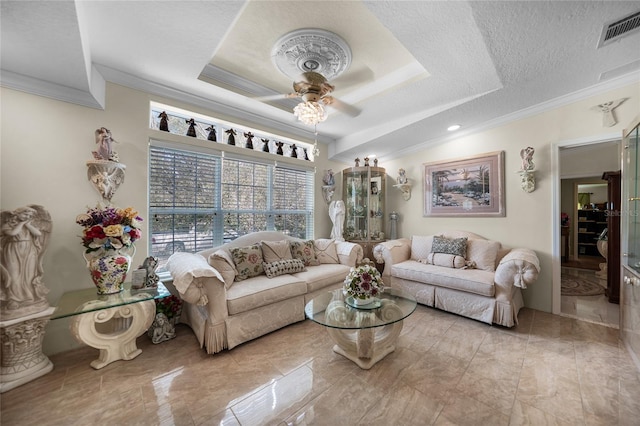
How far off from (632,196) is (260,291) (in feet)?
11.8

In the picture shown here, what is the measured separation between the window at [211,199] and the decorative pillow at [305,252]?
563 mm

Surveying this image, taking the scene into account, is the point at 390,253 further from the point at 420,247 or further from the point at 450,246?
the point at 450,246

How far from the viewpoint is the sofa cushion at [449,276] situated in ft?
8.67

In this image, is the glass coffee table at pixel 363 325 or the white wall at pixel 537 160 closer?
the glass coffee table at pixel 363 325

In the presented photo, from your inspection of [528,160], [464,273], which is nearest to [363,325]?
[464,273]

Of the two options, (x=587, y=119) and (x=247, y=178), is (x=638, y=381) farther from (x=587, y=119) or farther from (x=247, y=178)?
(x=247, y=178)

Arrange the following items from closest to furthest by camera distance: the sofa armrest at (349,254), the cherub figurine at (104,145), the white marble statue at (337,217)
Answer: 1. the cherub figurine at (104,145)
2. the sofa armrest at (349,254)
3. the white marble statue at (337,217)

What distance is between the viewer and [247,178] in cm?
337

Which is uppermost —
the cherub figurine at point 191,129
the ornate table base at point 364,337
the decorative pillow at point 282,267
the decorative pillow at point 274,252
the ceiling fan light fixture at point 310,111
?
the cherub figurine at point 191,129

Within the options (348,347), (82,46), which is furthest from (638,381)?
(82,46)

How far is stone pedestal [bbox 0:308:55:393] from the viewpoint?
168cm

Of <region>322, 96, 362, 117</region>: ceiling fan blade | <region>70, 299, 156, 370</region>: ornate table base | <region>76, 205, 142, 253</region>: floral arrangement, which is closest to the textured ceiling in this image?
<region>322, 96, 362, 117</region>: ceiling fan blade

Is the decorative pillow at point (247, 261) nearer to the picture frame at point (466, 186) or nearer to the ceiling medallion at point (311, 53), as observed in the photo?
the ceiling medallion at point (311, 53)

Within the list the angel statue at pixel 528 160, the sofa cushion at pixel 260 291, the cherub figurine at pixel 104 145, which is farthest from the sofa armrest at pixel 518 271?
the cherub figurine at pixel 104 145
